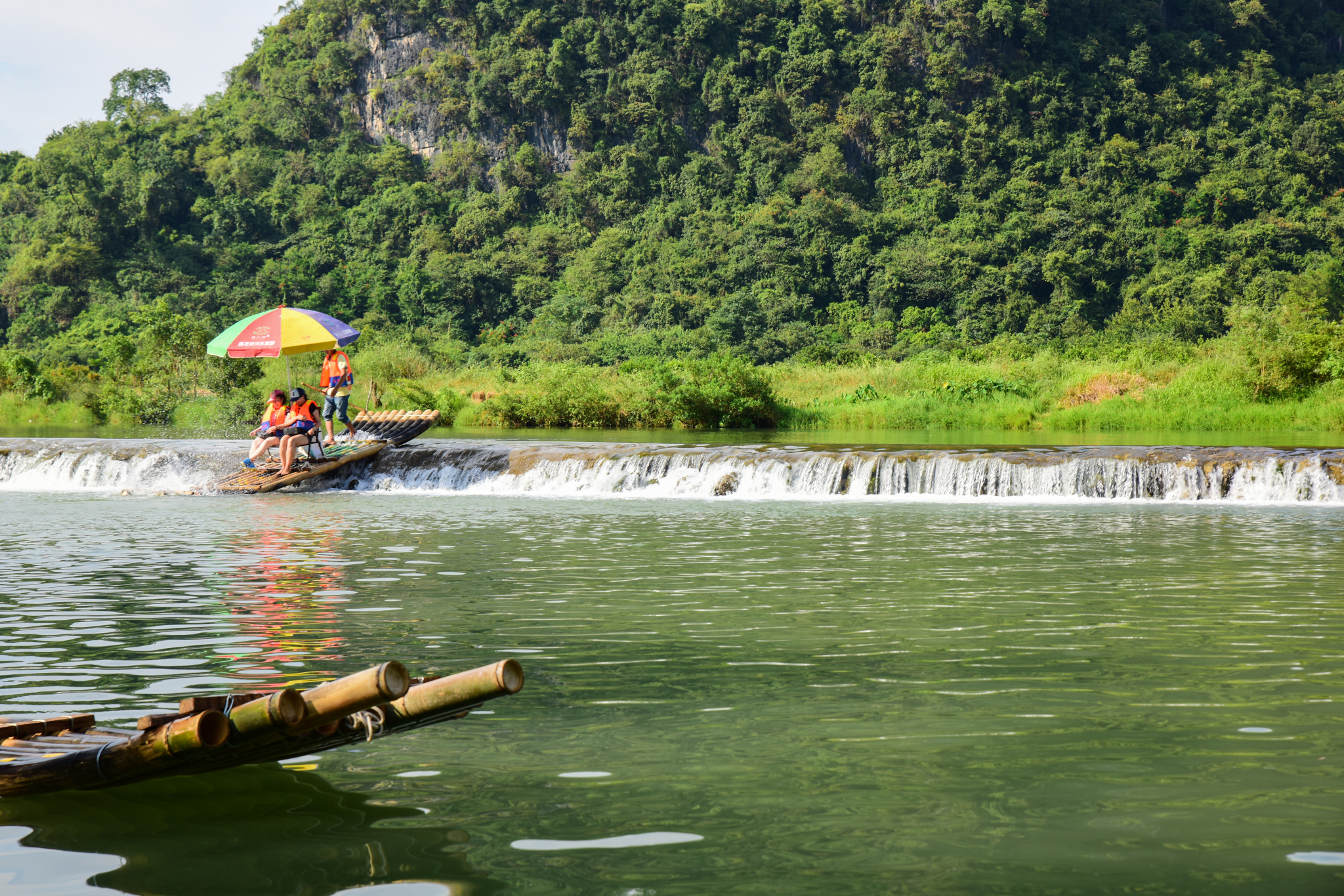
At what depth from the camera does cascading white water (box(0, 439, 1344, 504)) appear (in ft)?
59.7

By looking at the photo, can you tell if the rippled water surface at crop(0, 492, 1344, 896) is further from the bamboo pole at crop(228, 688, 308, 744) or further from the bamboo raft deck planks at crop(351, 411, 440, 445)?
the bamboo raft deck planks at crop(351, 411, 440, 445)

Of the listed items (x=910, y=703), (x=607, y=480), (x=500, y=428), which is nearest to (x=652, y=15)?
(x=500, y=428)

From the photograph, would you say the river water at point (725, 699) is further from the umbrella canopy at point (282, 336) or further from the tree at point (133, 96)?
the tree at point (133, 96)

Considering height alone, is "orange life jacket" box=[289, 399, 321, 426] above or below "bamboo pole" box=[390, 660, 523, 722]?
above

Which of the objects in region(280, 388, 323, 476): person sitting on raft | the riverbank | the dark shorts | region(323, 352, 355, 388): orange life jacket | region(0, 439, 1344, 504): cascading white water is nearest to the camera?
region(0, 439, 1344, 504): cascading white water

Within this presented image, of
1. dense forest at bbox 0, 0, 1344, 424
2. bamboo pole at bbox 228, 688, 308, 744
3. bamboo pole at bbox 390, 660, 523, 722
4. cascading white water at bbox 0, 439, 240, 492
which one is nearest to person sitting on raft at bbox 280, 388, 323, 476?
cascading white water at bbox 0, 439, 240, 492

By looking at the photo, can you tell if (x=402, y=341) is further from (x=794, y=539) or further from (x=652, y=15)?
(x=794, y=539)

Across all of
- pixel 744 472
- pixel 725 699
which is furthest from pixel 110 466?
pixel 725 699

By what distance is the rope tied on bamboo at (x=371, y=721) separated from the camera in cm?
465

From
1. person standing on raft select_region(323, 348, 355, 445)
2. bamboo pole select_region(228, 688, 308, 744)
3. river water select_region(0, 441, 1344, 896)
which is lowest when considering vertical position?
river water select_region(0, 441, 1344, 896)

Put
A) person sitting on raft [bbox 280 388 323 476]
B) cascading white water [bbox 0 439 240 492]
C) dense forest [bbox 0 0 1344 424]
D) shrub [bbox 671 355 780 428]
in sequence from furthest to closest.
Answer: dense forest [bbox 0 0 1344 424] < shrub [bbox 671 355 780 428] < cascading white water [bbox 0 439 240 492] < person sitting on raft [bbox 280 388 323 476]

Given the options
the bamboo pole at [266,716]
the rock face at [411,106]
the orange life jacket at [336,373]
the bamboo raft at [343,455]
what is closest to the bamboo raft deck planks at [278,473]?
the bamboo raft at [343,455]

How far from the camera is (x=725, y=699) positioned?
6.32 metres

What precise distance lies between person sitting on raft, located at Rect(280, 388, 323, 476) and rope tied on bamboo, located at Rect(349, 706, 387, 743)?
52.7ft
